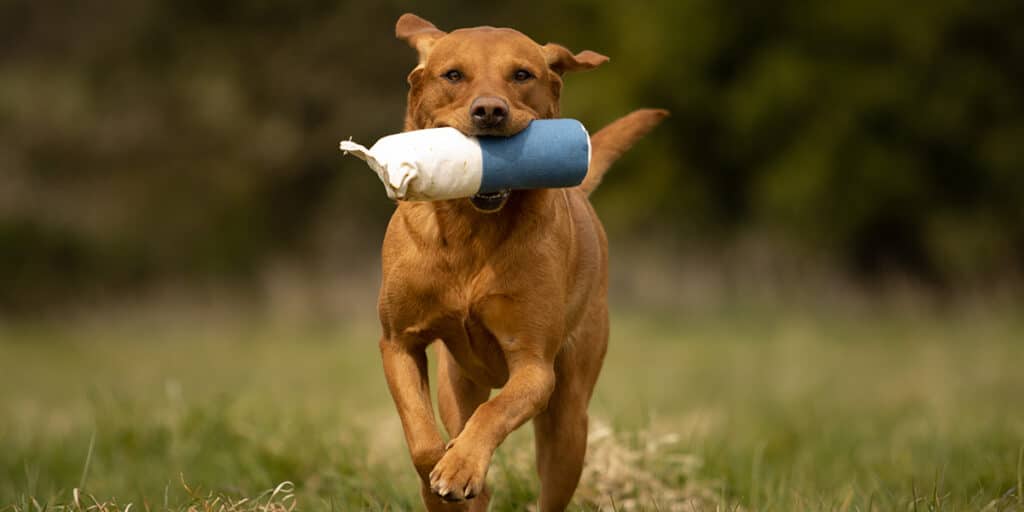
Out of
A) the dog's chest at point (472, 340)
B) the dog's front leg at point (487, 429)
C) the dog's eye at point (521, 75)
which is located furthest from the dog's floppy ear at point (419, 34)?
the dog's front leg at point (487, 429)

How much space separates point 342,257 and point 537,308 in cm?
1632

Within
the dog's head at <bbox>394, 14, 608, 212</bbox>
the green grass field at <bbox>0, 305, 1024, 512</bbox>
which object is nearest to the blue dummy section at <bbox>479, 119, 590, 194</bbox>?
the dog's head at <bbox>394, 14, 608, 212</bbox>

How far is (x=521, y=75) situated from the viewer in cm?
422

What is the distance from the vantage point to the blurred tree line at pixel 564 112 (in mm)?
16984

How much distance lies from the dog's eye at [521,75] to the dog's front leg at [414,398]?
0.96 meters

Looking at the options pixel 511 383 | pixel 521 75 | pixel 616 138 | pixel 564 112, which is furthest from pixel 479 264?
pixel 564 112

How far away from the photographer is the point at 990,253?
1717 cm

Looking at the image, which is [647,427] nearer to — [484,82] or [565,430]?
[565,430]

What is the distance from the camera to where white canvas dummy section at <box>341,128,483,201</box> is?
395 centimetres

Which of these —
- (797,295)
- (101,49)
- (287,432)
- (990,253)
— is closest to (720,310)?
(797,295)

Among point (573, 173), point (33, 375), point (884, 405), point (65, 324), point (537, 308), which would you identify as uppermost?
point (573, 173)

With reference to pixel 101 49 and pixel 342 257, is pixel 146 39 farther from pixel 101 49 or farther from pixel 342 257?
pixel 342 257

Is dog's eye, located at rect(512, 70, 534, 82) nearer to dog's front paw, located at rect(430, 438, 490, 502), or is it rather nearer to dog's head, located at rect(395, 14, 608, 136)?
dog's head, located at rect(395, 14, 608, 136)

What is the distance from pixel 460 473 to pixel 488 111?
3.71 ft
